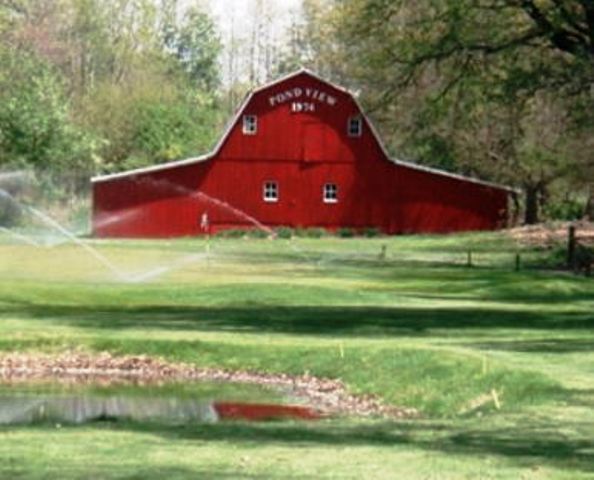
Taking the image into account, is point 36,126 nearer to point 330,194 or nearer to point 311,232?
point 311,232

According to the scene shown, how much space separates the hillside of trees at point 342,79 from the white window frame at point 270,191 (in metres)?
6.45

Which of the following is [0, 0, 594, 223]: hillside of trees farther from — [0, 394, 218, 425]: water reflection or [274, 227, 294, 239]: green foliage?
[0, 394, 218, 425]: water reflection

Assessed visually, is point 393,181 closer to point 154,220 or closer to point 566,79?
point 154,220

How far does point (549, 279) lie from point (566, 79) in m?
10.2

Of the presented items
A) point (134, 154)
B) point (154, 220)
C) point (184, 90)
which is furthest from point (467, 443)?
point (184, 90)

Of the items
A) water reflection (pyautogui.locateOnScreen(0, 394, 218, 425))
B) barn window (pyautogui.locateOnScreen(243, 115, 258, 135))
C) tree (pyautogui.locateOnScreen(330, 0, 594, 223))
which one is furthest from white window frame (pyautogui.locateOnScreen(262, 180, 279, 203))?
water reflection (pyautogui.locateOnScreen(0, 394, 218, 425))

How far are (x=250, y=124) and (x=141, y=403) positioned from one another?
222ft

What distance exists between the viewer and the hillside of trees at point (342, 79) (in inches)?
1582

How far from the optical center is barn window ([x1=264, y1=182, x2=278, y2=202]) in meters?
91.4

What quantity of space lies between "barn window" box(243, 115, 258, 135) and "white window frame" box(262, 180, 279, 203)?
2.86 m

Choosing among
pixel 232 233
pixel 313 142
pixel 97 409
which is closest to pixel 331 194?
pixel 313 142

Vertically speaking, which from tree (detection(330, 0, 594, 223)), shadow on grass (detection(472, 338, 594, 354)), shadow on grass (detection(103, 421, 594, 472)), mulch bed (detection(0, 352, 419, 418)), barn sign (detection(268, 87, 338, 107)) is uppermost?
barn sign (detection(268, 87, 338, 107))

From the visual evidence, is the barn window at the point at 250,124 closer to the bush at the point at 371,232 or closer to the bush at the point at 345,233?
the bush at the point at 345,233

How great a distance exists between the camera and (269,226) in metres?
90.4
